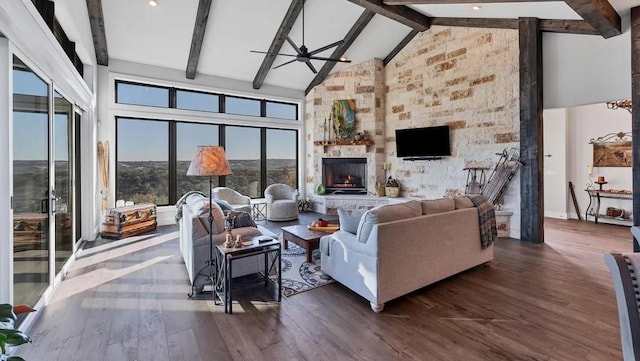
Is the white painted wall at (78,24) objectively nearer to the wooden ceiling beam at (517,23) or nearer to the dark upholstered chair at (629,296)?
the dark upholstered chair at (629,296)

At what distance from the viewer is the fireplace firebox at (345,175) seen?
25.9 feet

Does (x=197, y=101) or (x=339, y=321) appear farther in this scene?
(x=197, y=101)

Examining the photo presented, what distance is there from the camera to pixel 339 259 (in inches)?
130

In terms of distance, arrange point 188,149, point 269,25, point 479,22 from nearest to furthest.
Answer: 1. point 479,22
2. point 269,25
3. point 188,149

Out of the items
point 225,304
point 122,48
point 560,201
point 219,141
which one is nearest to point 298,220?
point 219,141

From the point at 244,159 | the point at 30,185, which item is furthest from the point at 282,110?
the point at 30,185

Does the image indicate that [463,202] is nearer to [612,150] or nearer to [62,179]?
[62,179]

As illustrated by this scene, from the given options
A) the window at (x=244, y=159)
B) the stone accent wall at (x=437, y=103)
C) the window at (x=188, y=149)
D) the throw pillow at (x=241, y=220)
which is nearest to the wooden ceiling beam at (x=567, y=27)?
the stone accent wall at (x=437, y=103)

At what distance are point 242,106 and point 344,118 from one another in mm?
2598

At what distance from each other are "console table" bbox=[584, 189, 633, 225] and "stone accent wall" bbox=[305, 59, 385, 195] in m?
4.55

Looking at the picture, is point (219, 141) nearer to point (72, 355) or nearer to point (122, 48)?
point (122, 48)

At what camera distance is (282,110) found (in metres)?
8.48

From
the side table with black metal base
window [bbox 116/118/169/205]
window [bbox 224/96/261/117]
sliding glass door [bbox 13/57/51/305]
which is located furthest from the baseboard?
sliding glass door [bbox 13/57/51/305]

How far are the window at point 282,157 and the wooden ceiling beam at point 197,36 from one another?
94.2 inches
